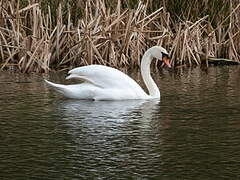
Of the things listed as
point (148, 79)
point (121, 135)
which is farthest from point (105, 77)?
point (121, 135)

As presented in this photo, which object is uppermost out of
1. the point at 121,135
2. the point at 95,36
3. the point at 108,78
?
the point at 95,36

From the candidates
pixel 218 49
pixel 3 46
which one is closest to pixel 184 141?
pixel 3 46

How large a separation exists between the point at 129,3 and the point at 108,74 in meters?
6.44

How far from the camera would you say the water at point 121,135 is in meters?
7.11

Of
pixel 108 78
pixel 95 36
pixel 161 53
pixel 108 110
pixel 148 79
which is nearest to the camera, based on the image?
pixel 108 110

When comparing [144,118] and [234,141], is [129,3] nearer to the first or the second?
[144,118]

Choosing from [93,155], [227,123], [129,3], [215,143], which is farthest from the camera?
[129,3]

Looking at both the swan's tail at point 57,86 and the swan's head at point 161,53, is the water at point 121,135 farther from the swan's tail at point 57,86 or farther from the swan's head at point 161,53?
the swan's head at point 161,53

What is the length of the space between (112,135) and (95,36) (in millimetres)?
7712

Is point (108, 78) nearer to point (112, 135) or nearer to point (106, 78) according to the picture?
point (106, 78)

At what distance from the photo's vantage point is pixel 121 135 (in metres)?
8.80

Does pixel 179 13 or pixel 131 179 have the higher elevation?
pixel 179 13

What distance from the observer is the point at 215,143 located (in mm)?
8312

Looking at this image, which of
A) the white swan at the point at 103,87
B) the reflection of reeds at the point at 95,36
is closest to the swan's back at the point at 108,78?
the white swan at the point at 103,87
